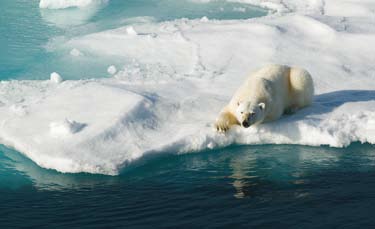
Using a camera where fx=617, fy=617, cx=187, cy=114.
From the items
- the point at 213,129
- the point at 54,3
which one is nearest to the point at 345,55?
the point at 213,129

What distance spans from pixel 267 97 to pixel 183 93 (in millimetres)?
1482

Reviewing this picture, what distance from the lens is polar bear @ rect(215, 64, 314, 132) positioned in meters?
7.35

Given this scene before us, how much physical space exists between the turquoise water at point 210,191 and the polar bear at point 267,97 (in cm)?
39

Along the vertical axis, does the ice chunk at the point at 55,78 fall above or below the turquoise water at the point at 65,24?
below

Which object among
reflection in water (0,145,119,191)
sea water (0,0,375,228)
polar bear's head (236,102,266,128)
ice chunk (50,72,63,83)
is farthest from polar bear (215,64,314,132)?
ice chunk (50,72,63,83)

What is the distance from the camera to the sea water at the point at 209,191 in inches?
222

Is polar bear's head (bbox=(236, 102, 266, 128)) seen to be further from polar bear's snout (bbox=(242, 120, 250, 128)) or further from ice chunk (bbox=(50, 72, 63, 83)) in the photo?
ice chunk (bbox=(50, 72, 63, 83))

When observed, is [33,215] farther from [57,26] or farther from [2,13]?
[2,13]

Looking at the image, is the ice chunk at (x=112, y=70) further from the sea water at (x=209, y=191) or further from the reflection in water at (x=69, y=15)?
the reflection in water at (x=69, y=15)

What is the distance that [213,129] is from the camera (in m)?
7.43

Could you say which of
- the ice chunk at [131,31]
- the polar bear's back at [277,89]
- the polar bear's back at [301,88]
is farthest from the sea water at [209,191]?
the ice chunk at [131,31]

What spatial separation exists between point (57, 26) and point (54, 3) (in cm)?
193

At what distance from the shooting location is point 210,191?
6.23 m

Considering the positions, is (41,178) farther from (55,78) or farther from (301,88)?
(301,88)
